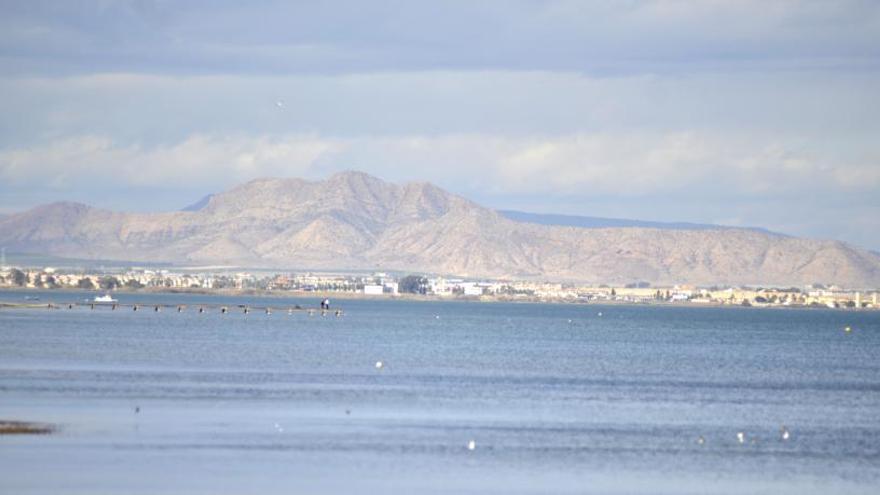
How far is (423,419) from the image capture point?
2317 inches

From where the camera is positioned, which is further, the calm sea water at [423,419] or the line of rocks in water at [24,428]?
the line of rocks in water at [24,428]

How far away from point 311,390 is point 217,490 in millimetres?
30063

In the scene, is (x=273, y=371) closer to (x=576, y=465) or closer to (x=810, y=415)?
(x=810, y=415)

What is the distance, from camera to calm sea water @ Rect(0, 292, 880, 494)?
43.9 m

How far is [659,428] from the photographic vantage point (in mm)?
58031

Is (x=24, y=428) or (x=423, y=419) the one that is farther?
(x=423, y=419)

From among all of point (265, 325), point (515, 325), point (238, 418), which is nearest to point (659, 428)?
point (238, 418)

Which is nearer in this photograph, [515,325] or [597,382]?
[597,382]

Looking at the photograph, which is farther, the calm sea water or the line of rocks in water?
the line of rocks in water

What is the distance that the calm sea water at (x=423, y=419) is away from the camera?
4388 cm

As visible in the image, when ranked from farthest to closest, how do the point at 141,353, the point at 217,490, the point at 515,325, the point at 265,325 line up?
the point at 515,325 < the point at 265,325 < the point at 141,353 < the point at 217,490

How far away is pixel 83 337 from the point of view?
4545 inches

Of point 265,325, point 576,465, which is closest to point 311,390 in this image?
point 576,465

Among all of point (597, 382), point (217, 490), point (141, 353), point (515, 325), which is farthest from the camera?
point (515, 325)
